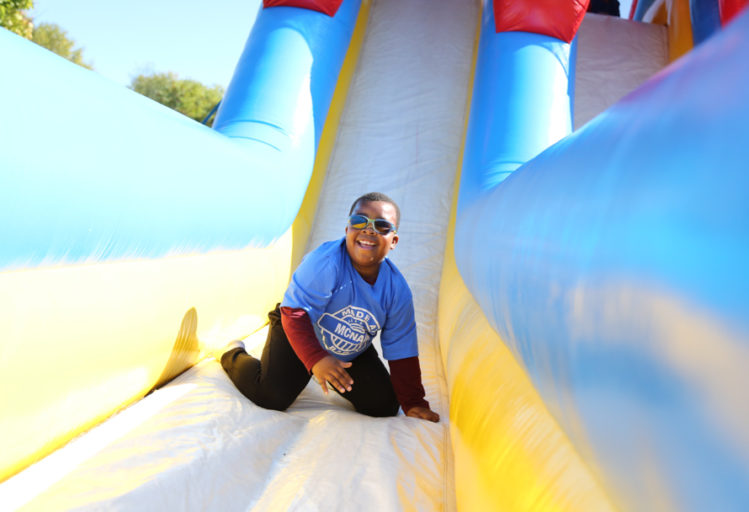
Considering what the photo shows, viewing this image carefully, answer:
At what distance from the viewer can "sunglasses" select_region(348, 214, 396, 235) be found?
111cm

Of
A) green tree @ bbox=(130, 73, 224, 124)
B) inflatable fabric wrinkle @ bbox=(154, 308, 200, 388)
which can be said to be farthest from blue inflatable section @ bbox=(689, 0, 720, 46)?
green tree @ bbox=(130, 73, 224, 124)

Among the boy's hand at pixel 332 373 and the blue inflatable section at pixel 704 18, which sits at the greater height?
the blue inflatable section at pixel 704 18

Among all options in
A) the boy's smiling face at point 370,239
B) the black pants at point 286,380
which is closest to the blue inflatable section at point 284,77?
the boy's smiling face at point 370,239

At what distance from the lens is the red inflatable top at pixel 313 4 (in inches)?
72.3

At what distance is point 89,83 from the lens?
0.83 metres

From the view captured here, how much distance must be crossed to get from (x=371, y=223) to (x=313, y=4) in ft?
3.58

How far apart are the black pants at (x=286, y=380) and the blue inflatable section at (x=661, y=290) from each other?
2.22 feet

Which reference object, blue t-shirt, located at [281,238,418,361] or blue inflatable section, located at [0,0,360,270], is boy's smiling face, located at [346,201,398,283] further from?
blue inflatable section, located at [0,0,360,270]

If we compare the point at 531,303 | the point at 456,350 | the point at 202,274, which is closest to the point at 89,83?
the point at 202,274

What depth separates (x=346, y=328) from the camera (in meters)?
1.17

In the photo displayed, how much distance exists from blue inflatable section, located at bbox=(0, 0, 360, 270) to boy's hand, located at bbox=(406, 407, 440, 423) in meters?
0.55

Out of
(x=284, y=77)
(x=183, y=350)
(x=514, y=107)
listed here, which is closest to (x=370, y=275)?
(x=183, y=350)

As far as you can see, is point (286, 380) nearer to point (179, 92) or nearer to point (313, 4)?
point (313, 4)

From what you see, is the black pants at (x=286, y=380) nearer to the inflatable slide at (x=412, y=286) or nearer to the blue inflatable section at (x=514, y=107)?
the inflatable slide at (x=412, y=286)
